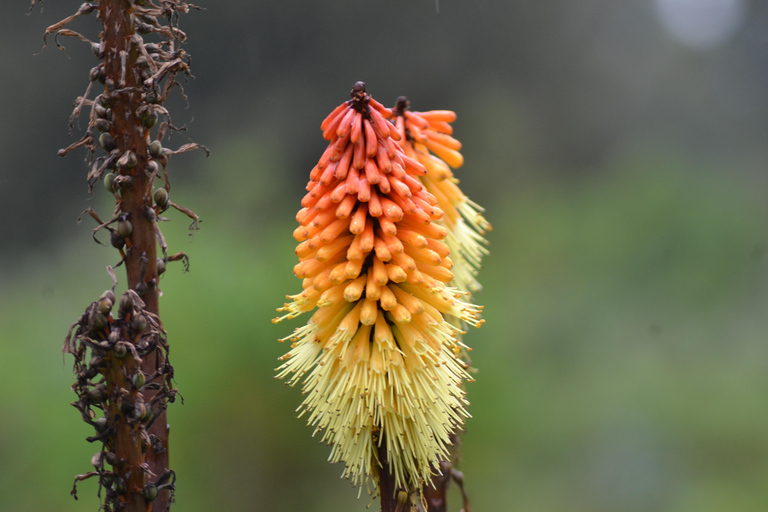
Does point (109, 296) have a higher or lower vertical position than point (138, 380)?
higher

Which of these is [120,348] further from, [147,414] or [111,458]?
[111,458]

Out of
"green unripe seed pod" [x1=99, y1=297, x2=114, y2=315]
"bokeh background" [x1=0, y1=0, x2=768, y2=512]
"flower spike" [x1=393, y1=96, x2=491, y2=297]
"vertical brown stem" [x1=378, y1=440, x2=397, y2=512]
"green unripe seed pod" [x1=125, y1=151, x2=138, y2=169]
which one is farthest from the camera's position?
"bokeh background" [x1=0, y1=0, x2=768, y2=512]

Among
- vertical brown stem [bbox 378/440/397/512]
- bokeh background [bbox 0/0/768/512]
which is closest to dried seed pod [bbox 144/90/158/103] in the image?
vertical brown stem [bbox 378/440/397/512]

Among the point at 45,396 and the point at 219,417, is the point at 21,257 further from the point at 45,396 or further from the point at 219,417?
the point at 219,417

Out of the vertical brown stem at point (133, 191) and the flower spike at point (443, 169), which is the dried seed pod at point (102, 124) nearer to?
the vertical brown stem at point (133, 191)

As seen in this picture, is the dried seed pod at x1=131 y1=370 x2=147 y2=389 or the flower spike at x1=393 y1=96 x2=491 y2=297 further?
the flower spike at x1=393 y1=96 x2=491 y2=297

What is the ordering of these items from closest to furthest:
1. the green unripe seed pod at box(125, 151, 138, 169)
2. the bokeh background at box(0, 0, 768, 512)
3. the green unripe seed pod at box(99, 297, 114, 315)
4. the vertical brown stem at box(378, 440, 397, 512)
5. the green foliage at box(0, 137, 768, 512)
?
the green unripe seed pod at box(99, 297, 114, 315), the green unripe seed pod at box(125, 151, 138, 169), the vertical brown stem at box(378, 440, 397, 512), the green foliage at box(0, 137, 768, 512), the bokeh background at box(0, 0, 768, 512)

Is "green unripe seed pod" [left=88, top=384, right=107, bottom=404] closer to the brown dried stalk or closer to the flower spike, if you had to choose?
the brown dried stalk

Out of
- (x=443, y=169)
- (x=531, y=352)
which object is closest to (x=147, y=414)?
(x=443, y=169)
